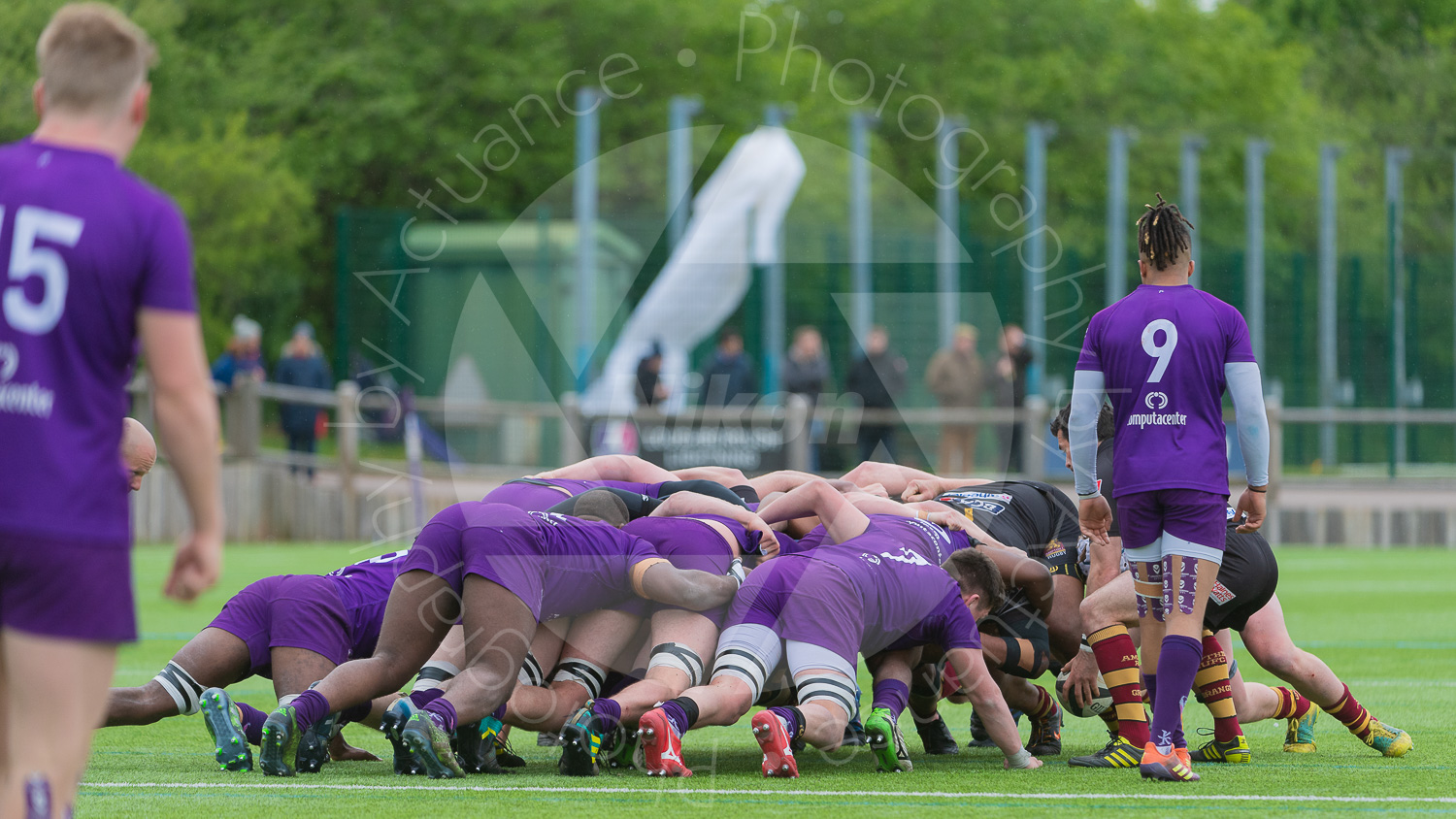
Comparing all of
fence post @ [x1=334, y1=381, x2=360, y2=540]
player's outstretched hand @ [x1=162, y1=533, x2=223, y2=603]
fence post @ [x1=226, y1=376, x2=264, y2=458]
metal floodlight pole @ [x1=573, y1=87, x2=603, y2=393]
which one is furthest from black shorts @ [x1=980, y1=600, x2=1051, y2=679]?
metal floodlight pole @ [x1=573, y1=87, x2=603, y2=393]

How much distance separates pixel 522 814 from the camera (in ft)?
15.3

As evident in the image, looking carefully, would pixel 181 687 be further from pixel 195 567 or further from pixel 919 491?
pixel 919 491

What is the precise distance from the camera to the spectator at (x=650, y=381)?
64.6ft

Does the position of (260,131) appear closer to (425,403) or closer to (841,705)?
(425,403)

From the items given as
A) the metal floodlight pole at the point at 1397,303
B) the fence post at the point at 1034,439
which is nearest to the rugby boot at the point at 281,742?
the fence post at the point at 1034,439

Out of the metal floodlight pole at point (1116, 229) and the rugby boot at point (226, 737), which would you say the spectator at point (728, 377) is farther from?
the rugby boot at point (226, 737)

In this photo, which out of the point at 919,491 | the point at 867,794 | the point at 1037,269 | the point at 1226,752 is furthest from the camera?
the point at 1037,269

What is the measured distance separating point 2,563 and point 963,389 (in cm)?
1813

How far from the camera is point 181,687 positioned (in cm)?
583

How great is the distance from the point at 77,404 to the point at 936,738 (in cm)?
414

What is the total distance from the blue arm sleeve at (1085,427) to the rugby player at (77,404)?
3172 mm

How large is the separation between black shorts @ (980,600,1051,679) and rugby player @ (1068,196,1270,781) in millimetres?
704

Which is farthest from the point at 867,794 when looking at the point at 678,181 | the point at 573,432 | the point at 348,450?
the point at 678,181

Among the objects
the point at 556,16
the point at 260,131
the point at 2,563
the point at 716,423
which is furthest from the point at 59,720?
the point at 556,16
